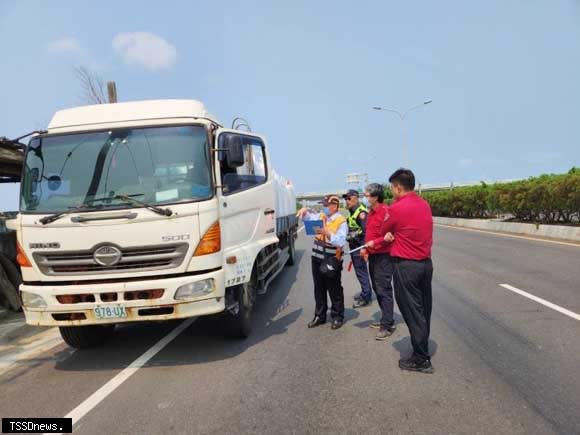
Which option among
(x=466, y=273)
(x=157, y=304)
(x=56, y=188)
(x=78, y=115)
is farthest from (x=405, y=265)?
(x=466, y=273)

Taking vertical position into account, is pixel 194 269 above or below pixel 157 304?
above

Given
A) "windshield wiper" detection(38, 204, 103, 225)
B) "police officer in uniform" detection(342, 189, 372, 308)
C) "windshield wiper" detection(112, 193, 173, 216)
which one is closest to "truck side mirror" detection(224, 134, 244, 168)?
"windshield wiper" detection(112, 193, 173, 216)

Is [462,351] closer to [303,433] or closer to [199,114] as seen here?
[303,433]

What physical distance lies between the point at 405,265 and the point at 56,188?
358 centimetres

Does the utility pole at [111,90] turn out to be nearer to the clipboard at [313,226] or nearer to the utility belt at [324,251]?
the clipboard at [313,226]

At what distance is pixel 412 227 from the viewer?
→ 407 cm

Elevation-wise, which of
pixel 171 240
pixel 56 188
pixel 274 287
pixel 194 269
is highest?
pixel 56 188

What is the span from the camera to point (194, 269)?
432 centimetres

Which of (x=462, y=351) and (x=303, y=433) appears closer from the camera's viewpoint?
(x=303, y=433)

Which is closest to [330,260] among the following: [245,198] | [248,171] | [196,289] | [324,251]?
[324,251]

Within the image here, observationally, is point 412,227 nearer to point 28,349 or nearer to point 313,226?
point 313,226

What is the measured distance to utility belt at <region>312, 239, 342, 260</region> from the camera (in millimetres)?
5504

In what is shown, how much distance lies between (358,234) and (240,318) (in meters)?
2.53

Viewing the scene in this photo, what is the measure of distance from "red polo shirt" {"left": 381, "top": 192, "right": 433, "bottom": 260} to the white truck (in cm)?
175
